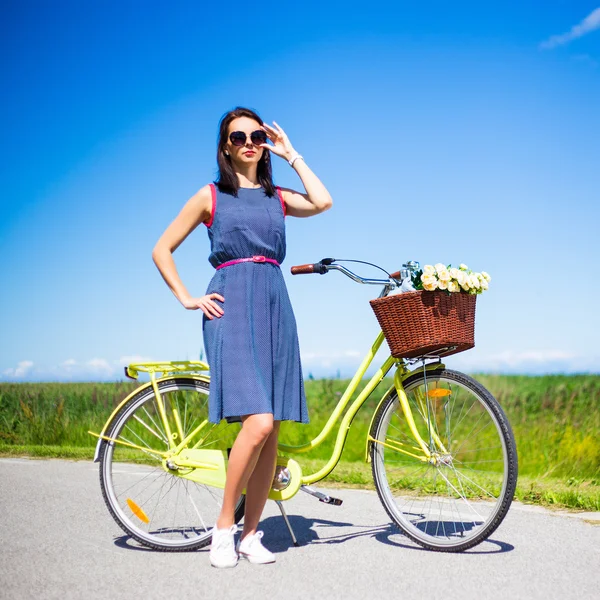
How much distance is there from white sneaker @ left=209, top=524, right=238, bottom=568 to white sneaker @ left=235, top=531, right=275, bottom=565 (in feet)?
0.24

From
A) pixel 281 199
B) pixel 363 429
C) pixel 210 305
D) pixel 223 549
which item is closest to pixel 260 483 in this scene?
pixel 223 549

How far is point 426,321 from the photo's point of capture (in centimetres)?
387

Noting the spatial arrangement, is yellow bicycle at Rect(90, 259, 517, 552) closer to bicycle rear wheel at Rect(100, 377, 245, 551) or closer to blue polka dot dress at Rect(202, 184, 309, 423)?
bicycle rear wheel at Rect(100, 377, 245, 551)

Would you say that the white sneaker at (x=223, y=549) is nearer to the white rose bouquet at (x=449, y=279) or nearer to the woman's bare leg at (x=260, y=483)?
the woman's bare leg at (x=260, y=483)

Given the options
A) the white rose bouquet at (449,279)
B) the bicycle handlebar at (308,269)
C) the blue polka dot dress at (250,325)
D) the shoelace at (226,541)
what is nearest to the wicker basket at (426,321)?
the white rose bouquet at (449,279)

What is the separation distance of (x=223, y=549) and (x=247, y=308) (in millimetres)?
1277

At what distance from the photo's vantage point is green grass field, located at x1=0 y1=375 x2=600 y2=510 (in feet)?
20.9

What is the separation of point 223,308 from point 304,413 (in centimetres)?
75

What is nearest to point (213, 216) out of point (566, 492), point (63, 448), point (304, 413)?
point (304, 413)

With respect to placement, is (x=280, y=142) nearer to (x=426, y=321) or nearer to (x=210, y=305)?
(x=210, y=305)

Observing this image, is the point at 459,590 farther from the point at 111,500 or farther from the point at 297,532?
the point at 111,500

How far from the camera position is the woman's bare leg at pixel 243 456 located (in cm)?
389

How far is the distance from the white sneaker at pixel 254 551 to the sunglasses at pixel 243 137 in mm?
2152

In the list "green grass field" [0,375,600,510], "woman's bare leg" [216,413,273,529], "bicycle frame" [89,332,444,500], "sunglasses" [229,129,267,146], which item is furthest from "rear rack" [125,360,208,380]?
"green grass field" [0,375,600,510]
